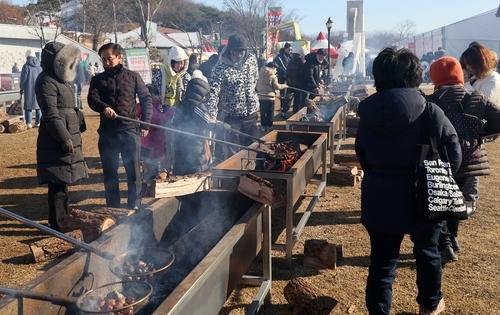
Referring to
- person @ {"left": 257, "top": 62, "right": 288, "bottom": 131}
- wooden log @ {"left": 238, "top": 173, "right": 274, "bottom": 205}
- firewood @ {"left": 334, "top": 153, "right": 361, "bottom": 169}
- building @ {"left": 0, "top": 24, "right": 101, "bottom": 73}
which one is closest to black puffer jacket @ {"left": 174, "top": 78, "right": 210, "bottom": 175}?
wooden log @ {"left": 238, "top": 173, "right": 274, "bottom": 205}

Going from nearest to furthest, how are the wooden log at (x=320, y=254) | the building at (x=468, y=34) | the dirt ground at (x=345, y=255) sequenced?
the dirt ground at (x=345, y=255), the wooden log at (x=320, y=254), the building at (x=468, y=34)

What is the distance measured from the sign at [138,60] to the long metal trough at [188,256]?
5961mm

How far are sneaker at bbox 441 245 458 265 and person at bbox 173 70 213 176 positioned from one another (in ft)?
8.63

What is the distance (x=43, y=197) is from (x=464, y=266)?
5.12 m

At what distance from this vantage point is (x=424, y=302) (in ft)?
10.8

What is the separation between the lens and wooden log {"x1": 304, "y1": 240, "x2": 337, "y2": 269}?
420 cm

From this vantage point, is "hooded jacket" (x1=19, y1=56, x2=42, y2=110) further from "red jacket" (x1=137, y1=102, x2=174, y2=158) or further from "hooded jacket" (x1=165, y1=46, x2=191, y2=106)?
"red jacket" (x1=137, y1=102, x2=174, y2=158)

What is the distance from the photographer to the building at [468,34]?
26.3m

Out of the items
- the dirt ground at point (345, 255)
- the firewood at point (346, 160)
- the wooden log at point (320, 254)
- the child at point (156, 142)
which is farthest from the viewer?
the firewood at point (346, 160)

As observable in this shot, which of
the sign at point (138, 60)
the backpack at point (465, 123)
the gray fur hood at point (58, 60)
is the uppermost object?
the sign at point (138, 60)

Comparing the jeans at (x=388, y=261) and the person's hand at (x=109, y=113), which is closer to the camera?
the jeans at (x=388, y=261)

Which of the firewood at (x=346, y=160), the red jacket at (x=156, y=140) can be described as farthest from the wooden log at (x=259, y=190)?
the firewood at (x=346, y=160)

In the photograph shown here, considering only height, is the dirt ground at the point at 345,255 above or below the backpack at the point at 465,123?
below

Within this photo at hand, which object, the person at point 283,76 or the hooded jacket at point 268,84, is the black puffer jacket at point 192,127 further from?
the person at point 283,76
